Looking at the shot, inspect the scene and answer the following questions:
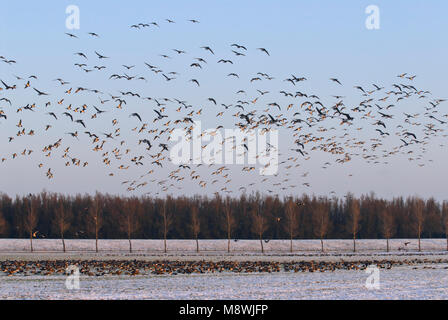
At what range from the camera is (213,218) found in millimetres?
120062

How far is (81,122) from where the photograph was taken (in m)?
40.8

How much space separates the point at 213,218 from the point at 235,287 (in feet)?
277

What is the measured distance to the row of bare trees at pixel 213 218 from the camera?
351 feet

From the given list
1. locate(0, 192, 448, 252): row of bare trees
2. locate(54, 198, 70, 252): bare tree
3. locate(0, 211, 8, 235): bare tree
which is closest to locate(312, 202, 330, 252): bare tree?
locate(0, 192, 448, 252): row of bare trees

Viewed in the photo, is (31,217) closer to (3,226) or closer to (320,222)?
(3,226)

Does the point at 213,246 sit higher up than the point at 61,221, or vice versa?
the point at 61,221

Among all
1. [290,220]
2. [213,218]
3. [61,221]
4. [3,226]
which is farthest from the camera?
[213,218]

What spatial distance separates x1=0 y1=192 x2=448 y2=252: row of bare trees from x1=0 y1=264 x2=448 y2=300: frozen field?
197 feet

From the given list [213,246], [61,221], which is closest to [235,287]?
[213,246]

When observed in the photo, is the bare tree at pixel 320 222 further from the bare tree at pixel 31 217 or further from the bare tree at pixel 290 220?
the bare tree at pixel 31 217

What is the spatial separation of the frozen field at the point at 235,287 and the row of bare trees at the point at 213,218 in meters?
60.0

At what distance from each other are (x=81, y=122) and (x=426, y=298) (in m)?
24.1
